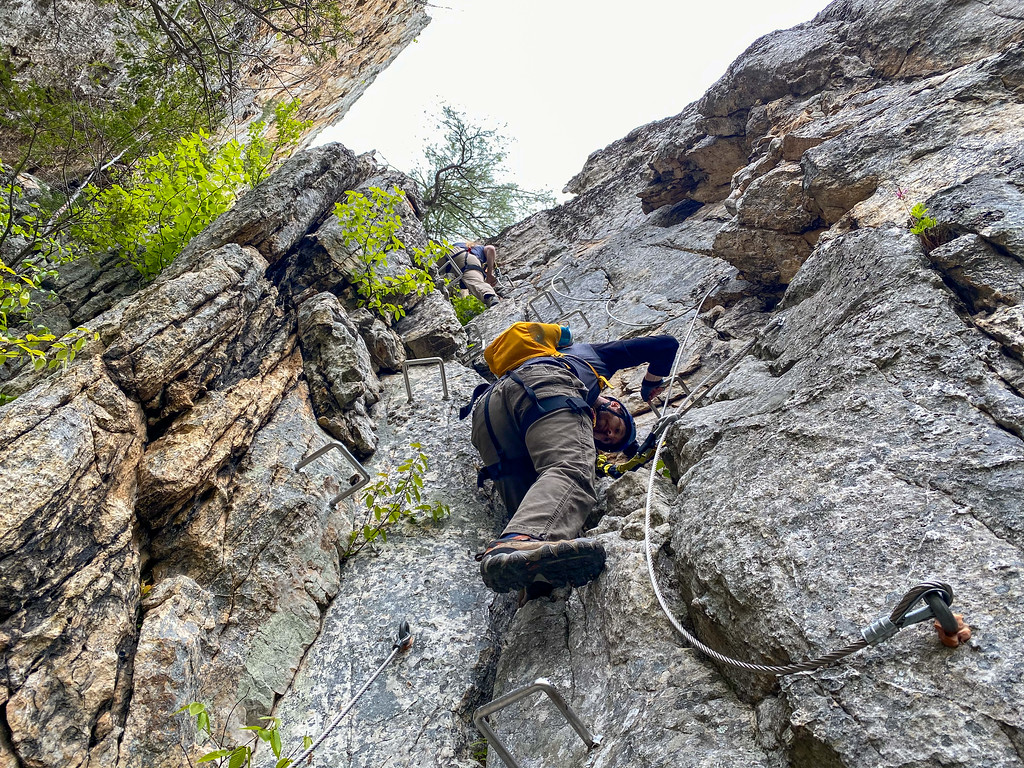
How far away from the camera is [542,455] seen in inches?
179

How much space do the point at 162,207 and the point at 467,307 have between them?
4.76 m

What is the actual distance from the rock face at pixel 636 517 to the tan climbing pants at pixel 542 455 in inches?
12.3

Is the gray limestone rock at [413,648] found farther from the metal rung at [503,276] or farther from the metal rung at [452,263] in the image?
the metal rung at [503,276]

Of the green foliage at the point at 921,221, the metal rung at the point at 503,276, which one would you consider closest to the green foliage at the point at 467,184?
the metal rung at the point at 503,276

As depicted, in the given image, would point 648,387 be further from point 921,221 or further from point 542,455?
point 921,221

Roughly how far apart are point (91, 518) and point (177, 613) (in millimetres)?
756

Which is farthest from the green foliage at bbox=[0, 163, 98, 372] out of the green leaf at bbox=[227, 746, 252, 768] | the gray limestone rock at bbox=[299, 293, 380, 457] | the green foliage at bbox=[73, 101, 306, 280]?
the green leaf at bbox=[227, 746, 252, 768]

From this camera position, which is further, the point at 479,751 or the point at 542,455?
the point at 542,455

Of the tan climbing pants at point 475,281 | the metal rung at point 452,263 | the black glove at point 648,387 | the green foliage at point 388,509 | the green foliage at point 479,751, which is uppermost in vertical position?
the metal rung at point 452,263

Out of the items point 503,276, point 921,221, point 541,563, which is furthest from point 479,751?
point 503,276

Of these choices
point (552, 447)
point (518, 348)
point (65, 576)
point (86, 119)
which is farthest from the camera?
point (86, 119)

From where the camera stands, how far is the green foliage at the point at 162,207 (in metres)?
6.80

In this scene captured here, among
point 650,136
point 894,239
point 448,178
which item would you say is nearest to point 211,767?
point 894,239

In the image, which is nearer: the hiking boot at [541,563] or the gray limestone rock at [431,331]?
the hiking boot at [541,563]
